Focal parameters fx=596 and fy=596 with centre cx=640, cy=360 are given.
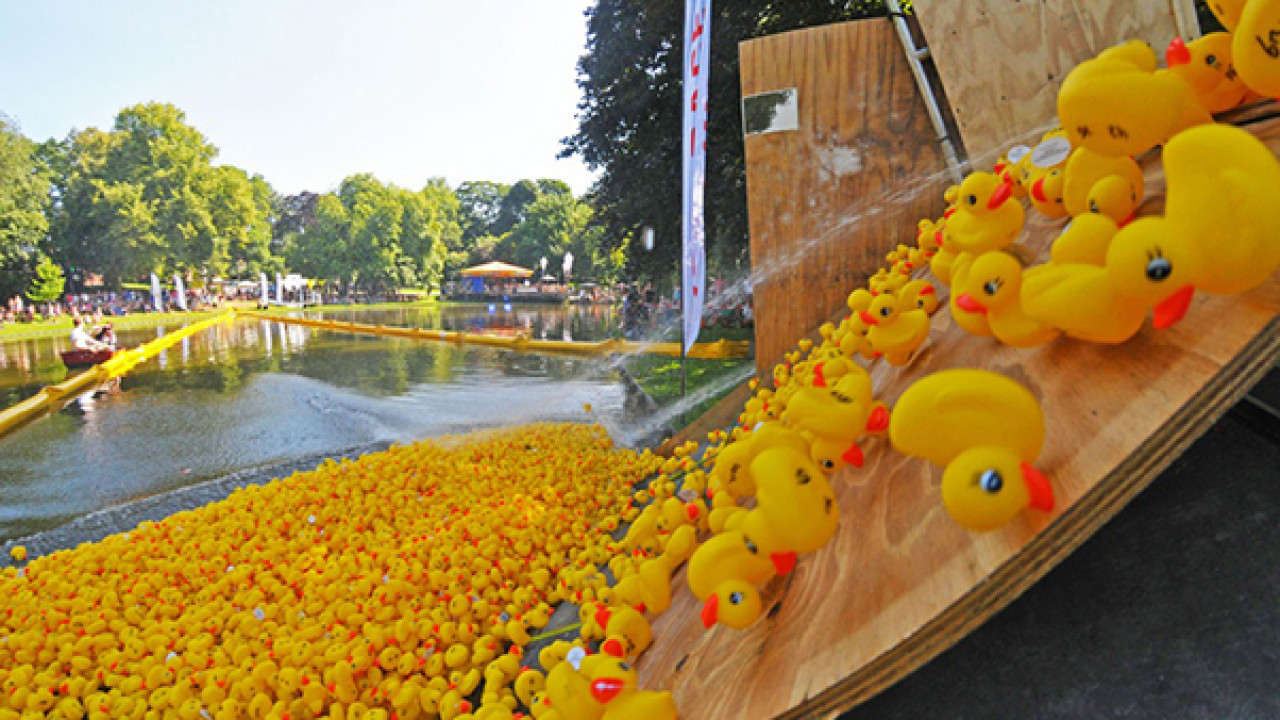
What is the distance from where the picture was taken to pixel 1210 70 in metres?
0.93

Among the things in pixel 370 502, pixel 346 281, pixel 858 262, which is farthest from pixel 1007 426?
pixel 346 281

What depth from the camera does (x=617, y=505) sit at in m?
3.10

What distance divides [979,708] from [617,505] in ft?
7.72

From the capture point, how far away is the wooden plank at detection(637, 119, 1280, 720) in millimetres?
631

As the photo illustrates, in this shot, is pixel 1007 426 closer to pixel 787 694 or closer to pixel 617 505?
pixel 787 694

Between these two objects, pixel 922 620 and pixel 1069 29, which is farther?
pixel 1069 29

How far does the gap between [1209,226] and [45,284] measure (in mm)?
37263

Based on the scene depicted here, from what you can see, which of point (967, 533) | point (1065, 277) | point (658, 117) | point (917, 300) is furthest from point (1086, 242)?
point (658, 117)

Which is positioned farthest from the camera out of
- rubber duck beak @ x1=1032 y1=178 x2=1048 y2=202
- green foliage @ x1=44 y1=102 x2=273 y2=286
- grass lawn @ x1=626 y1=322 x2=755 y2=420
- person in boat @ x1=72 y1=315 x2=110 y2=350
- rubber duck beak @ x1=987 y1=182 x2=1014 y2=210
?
green foliage @ x1=44 y1=102 x2=273 y2=286

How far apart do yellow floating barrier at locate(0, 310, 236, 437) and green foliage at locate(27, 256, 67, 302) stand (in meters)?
18.9

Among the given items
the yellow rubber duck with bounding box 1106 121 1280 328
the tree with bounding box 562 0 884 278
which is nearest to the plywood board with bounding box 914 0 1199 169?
Answer: the yellow rubber duck with bounding box 1106 121 1280 328

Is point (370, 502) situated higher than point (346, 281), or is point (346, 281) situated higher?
point (346, 281)

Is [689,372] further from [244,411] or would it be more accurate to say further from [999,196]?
[999,196]

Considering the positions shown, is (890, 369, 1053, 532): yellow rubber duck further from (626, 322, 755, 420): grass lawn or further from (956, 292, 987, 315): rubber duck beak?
(626, 322, 755, 420): grass lawn
